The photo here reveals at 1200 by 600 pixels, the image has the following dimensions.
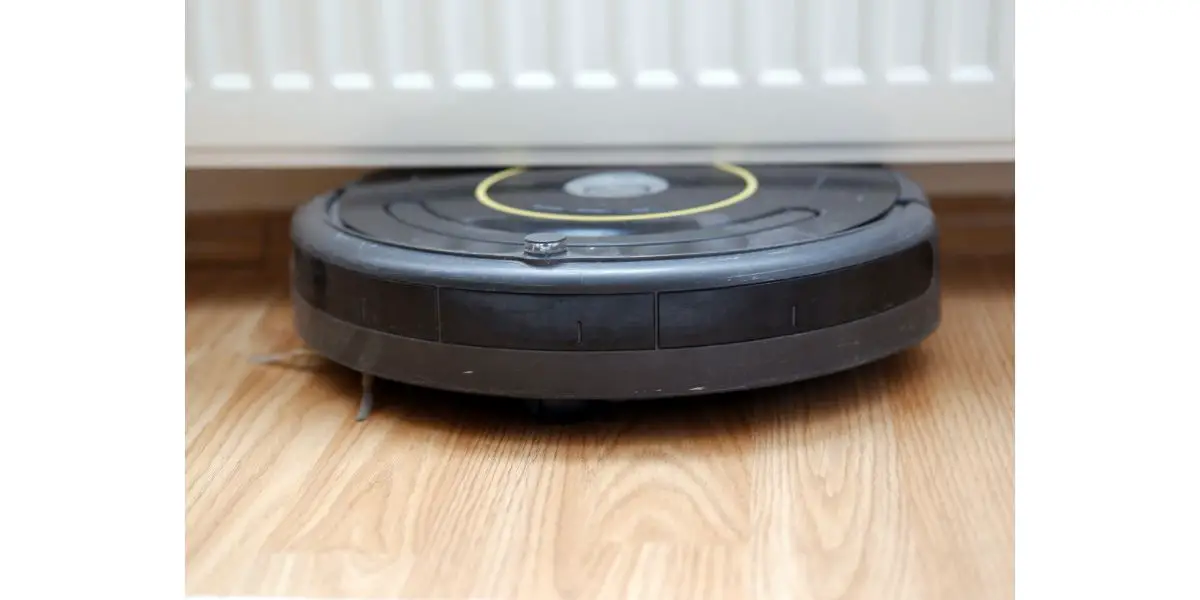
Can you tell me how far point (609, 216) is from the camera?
36.7 inches

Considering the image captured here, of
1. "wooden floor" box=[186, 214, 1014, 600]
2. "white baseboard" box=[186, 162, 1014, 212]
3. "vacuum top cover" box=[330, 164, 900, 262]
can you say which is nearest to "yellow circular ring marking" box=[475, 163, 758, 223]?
"vacuum top cover" box=[330, 164, 900, 262]

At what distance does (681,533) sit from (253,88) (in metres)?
0.61

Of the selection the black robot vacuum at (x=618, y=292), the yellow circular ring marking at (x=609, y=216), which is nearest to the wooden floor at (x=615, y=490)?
the black robot vacuum at (x=618, y=292)

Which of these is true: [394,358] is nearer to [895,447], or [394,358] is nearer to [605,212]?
[605,212]

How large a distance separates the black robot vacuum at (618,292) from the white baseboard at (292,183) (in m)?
0.31

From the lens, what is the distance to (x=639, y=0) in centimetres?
103

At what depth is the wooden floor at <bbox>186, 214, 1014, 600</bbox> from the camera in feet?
2.15

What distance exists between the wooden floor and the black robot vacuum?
0.04 metres

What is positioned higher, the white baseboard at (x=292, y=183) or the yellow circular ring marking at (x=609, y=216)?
the yellow circular ring marking at (x=609, y=216)

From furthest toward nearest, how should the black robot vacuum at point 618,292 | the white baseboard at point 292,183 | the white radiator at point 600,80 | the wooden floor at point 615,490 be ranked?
the white baseboard at point 292,183
the white radiator at point 600,80
the black robot vacuum at point 618,292
the wooden floor at point 615,490

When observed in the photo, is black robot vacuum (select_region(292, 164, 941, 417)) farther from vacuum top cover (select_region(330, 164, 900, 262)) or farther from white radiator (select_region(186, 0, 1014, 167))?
white radiator (select_region(186, 0, 1014, 167))

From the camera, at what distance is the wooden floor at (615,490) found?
654 millimetres

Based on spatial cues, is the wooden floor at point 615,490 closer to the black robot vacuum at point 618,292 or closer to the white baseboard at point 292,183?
the black robot vacuum at point 618,292
